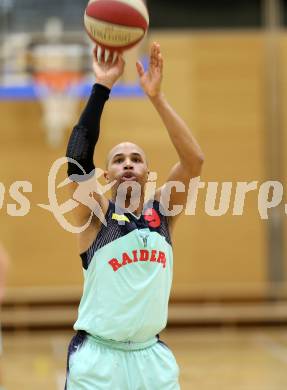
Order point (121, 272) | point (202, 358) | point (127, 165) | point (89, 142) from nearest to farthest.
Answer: point (89, 142)
point (121, 272)
point (127, 165)
point (202, 358)

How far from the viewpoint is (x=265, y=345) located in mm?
11188

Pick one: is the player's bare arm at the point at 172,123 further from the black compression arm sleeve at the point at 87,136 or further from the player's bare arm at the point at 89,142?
the black compression arm sleeve at the point at 87,136

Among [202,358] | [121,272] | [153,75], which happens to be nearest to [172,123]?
[153,75]

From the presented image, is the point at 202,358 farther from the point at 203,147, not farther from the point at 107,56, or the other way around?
the point at 107,56

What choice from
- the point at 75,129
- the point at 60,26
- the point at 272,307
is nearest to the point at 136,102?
the point at 60,26

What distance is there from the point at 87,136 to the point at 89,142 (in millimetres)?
31

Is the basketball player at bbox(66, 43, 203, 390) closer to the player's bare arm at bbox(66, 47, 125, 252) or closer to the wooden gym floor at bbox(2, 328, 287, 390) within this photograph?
the player's bare arm at bbox(66, 47, 125, 252)

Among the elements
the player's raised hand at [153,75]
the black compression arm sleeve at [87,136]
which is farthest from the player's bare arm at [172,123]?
the black compression arm sleeve at [87,136]

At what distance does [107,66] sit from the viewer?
402cm

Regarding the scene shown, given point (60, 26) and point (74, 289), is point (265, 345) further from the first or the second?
point (60, 26)

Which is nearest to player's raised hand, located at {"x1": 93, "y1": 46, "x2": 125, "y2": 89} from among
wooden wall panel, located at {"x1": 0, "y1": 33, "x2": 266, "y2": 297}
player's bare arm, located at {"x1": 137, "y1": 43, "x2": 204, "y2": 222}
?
player's bare arm, located at {"x1": 137, "y1": 43, "x2": 204, "y2": 222}

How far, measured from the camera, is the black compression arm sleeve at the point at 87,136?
12.4ft

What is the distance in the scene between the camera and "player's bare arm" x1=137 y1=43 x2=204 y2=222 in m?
4.06

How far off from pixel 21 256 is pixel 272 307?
418cm
